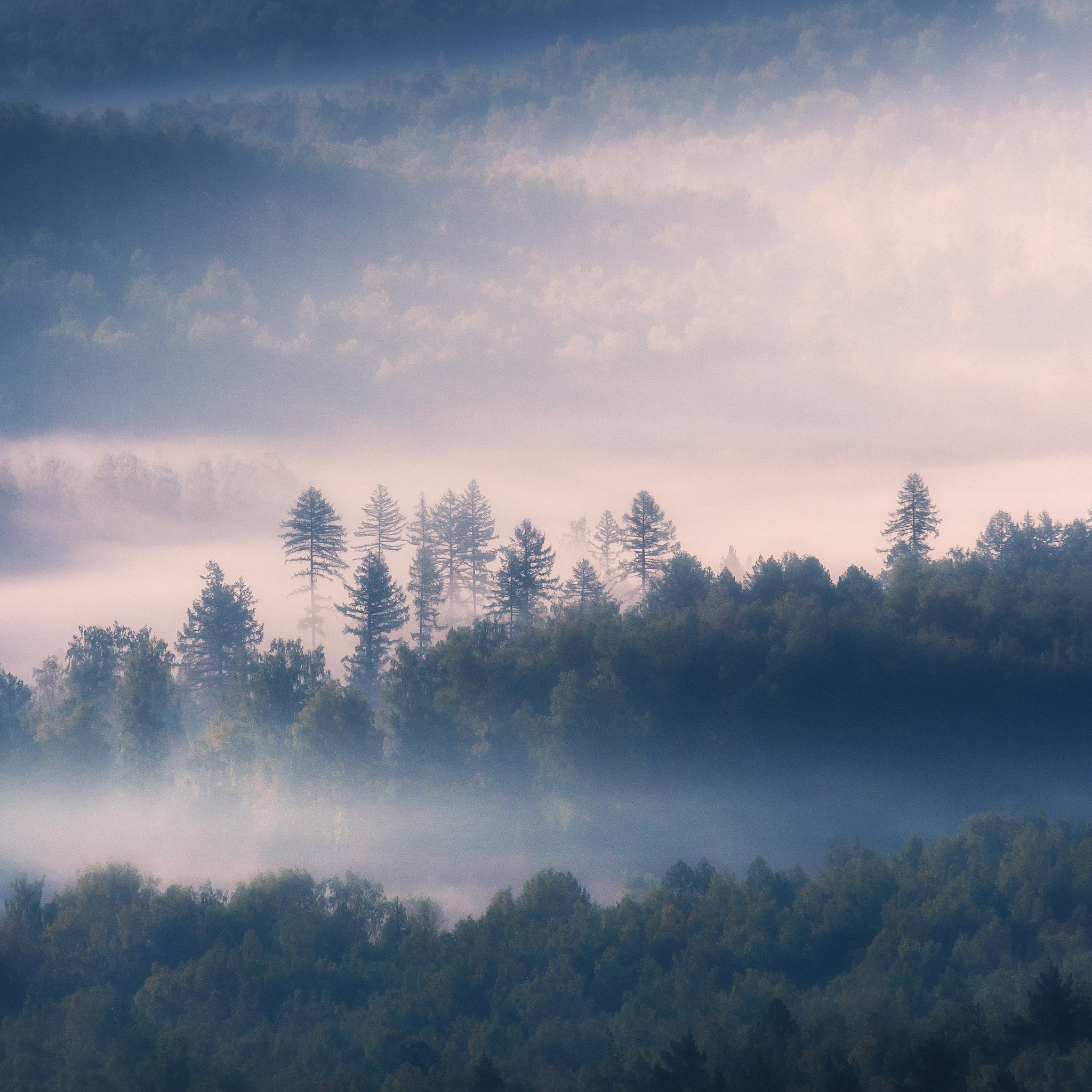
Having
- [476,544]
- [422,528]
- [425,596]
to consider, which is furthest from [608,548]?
[425,596]

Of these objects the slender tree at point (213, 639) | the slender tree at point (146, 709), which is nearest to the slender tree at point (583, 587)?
the slender tree at point (213, 639)

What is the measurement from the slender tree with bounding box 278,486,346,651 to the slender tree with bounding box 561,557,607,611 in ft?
81.3

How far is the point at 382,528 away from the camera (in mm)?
126500

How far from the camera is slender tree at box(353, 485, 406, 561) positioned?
12625 cm

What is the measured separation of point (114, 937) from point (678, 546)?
206 ft

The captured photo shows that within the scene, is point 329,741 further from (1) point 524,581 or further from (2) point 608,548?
(2) point 608,548

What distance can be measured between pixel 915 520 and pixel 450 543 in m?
48.1

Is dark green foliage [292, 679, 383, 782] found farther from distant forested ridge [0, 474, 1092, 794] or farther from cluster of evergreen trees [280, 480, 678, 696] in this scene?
cluster of evergreen trees [280, 480, 678, 696]

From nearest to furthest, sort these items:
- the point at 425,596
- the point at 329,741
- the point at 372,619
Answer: the point at 329,741 < the point at 372,619 < the point at 425,596

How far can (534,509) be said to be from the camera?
19438 cm

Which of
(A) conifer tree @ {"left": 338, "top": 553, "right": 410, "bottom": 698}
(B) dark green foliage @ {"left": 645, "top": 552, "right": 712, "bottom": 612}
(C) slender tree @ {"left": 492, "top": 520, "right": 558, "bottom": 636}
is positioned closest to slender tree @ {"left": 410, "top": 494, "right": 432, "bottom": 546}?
(C) slender tree @ {"left": 492, "top": 520, "right": 558, "bottom": 636}

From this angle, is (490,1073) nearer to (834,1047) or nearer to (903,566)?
(834,1047)

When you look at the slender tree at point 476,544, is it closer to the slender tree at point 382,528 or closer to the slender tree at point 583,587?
the slender tree at point 382,528

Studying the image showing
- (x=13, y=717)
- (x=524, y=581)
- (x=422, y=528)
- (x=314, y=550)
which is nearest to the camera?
(x=524, y=581)
